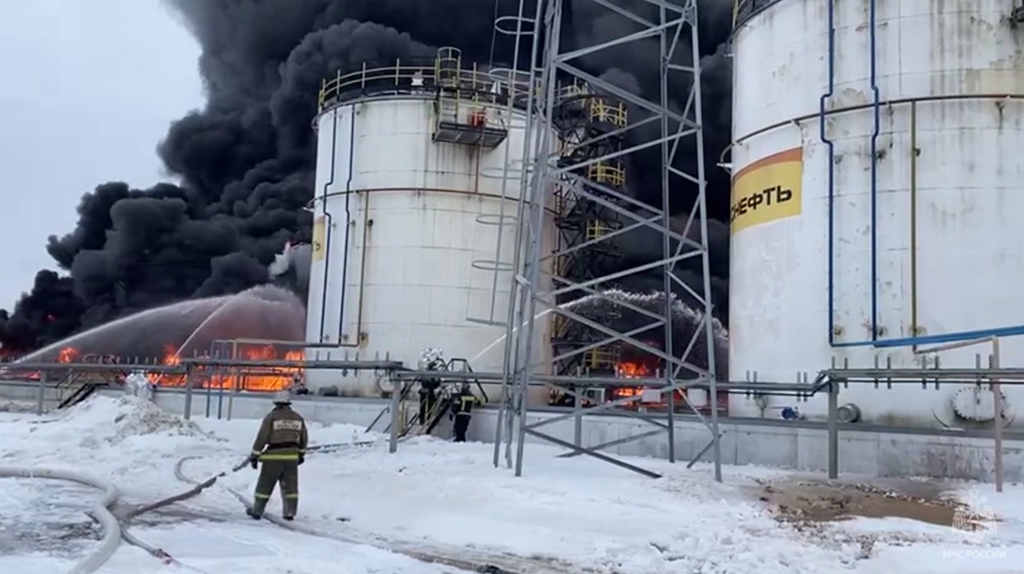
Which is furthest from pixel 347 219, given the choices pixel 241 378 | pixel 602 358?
pixel 602 358

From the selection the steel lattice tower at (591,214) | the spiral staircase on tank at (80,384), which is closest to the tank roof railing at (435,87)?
the steel lattice tower at (591,214)

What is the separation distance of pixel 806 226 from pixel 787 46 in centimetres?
362

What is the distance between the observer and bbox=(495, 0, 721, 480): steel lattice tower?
13.0 m

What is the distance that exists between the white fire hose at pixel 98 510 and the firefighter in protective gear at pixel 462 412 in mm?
7748

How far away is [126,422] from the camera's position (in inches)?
649

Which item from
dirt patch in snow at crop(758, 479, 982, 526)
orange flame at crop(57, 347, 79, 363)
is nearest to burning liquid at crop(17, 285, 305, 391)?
orange flame at crop(57, 347, 79, 363)

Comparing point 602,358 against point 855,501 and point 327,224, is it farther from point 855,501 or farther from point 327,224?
point 855,501

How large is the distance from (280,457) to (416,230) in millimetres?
15551

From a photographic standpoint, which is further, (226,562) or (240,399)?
(240,399)

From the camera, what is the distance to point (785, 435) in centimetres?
1516

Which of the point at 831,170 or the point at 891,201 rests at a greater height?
the point at 831,170

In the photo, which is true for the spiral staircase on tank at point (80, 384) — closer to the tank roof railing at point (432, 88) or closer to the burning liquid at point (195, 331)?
the burning liquid at point (195, 331)

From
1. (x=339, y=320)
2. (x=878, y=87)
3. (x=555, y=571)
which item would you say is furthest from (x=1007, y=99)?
(x=339, y=320)

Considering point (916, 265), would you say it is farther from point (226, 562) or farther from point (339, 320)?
point (339, 320)
